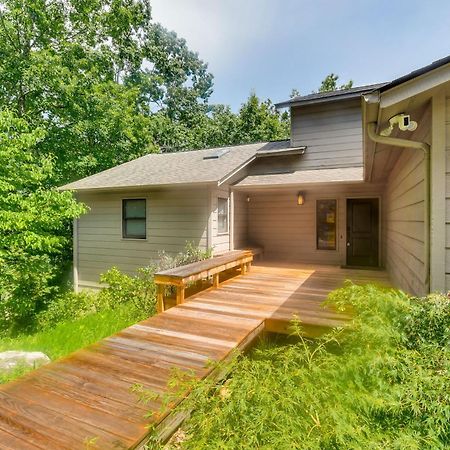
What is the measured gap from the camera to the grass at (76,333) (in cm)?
575

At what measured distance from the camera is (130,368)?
9.20ft

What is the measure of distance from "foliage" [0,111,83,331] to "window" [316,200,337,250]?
7088 mm

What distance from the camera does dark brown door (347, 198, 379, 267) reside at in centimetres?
857

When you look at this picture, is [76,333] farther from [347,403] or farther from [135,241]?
[347,403]

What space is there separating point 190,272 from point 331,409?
3822 mm

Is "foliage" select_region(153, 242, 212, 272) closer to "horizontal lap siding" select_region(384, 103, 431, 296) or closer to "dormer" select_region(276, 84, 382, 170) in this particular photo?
"horizontal lap siding" select_region(384, 103, 431, 296)

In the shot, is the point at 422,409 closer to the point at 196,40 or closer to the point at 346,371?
the point at 346,371

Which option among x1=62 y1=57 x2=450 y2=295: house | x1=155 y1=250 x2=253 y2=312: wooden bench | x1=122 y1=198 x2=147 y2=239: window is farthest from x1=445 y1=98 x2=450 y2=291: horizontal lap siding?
x1=122 y1=198 x2=147 y2=239: window

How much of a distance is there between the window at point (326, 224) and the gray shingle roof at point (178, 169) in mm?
2253

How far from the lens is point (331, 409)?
1.53 m

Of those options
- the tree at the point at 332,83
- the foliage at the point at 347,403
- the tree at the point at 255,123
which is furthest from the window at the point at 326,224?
the tree at the point at 332,83

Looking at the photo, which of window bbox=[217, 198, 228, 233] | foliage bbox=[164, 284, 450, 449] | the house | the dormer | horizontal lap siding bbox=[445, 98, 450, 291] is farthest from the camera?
the dormer

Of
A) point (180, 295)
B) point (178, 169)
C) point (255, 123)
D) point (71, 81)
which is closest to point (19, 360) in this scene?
point (180, 295)

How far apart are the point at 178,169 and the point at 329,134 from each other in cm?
518
